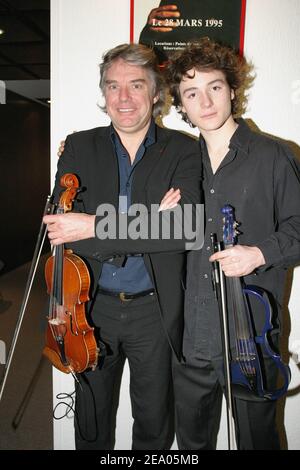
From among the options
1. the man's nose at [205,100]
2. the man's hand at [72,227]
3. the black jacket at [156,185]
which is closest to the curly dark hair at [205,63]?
the man's nose at [205,100]

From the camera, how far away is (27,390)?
321 cm

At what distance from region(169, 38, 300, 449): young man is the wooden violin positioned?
0.44m

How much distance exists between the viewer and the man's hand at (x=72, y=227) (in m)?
1.55

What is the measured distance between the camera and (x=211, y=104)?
5.25 feet

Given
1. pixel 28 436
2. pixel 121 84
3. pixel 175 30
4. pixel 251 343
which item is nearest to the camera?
pixel 251 343

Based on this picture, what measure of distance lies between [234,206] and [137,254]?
43 centimetres

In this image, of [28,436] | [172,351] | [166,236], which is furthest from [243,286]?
[28,436]

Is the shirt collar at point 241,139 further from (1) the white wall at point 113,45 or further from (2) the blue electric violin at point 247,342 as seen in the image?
(1) the white wall at point 113,45

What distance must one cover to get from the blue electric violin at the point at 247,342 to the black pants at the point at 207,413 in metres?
0.11

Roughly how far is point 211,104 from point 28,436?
Result: 7.54 ft

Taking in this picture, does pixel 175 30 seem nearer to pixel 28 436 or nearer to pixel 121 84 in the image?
pixel 121 84

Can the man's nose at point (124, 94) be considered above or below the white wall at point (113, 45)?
below

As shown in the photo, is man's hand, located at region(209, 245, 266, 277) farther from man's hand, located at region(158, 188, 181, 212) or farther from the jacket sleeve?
man's hand, located at region(158, 188, 181, 212)
